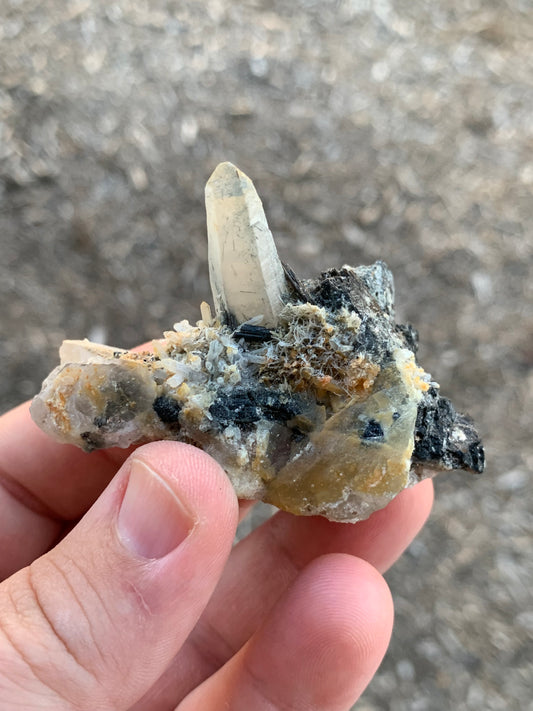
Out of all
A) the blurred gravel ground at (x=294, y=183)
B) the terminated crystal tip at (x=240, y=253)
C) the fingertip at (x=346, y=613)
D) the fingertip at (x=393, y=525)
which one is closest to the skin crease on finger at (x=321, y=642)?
the fingertip at (x=346, y=613)

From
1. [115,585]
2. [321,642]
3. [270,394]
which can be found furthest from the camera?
[321,642]

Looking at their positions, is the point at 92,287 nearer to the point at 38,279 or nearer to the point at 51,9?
the point at 38,279

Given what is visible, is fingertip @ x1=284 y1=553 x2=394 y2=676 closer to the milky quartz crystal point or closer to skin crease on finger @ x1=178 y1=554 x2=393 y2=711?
skin crease on finger @ x1=178 y1=554 x2=393 y2=711

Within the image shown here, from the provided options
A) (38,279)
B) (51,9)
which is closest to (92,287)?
(38,279)

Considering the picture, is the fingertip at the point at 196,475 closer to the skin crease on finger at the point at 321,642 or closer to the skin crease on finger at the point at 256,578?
A: the skin crease on finger at the point at 321,642

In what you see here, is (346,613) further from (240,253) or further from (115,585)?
(240,253)

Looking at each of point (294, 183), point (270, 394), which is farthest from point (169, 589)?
point (294, 183)
